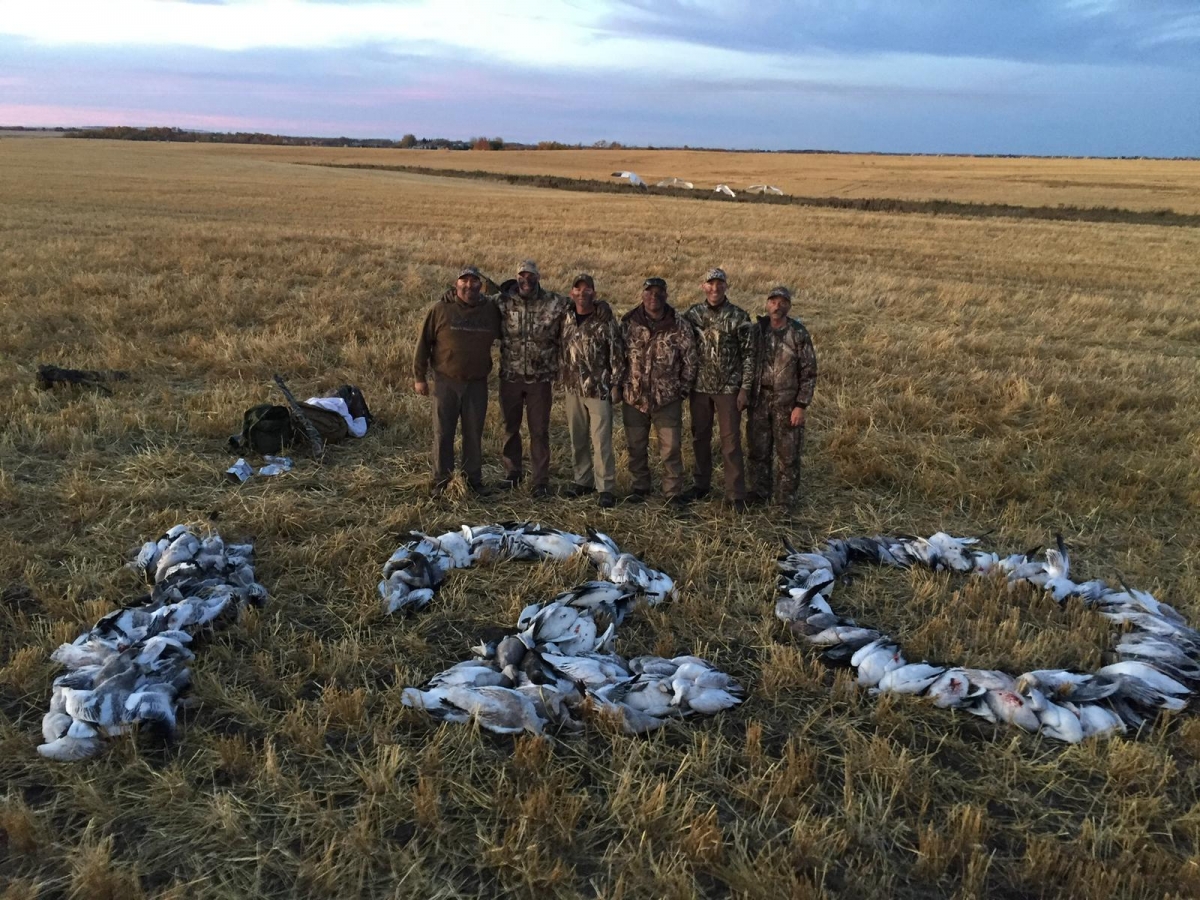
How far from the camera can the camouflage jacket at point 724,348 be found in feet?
20.5

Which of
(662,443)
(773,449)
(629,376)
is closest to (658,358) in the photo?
(629,376)

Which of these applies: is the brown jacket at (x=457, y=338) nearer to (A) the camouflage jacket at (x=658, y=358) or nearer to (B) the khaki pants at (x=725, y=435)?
(A) the camouflage jacket at (x=658, y=358)

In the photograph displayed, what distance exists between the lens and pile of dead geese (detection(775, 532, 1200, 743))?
3961mm

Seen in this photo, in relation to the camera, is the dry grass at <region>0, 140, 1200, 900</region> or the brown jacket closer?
the dry grass at <region>0, 140, 1200, 900</region>

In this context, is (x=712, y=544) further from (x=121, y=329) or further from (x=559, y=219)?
(x=559, y=219)

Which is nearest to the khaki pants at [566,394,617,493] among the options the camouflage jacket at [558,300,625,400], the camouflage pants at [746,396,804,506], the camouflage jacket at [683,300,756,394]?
the camouflage jacket at [558,300,625,400]

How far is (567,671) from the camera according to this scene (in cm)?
416

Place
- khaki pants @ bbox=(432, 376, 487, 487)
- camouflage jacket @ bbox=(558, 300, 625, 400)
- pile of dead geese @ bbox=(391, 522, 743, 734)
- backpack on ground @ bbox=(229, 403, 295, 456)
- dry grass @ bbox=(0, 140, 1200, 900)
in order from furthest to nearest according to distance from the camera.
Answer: backpack on ground @ bbox=(229, 403, 295, 456) < khaki pants @ bbox=(432, 376, 487, 487) < camouflage jacket @ bbox=(558, 300, 625, 400) < pile of dead geese @ bbox=(391, 522, 743, 734) < dry grass @ bbox=(0, 140, 1200, 900)

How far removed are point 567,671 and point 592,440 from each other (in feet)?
9.35

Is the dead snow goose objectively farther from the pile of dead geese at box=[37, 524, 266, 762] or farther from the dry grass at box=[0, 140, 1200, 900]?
the pile of dead geese at box=[37, 524, 266, 762]

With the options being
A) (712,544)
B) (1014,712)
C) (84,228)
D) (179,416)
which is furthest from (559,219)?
(1014,712)

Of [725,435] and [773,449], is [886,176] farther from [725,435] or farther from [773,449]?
[725,435]

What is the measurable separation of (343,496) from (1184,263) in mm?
24037

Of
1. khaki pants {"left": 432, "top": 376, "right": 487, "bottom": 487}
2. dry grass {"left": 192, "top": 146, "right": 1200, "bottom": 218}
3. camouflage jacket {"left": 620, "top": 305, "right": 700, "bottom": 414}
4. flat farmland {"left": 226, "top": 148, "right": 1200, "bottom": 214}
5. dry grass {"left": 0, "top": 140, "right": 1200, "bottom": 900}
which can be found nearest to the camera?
dry grass {"left": 0, "top": 140, "right": 1200, "bottom": 900}
